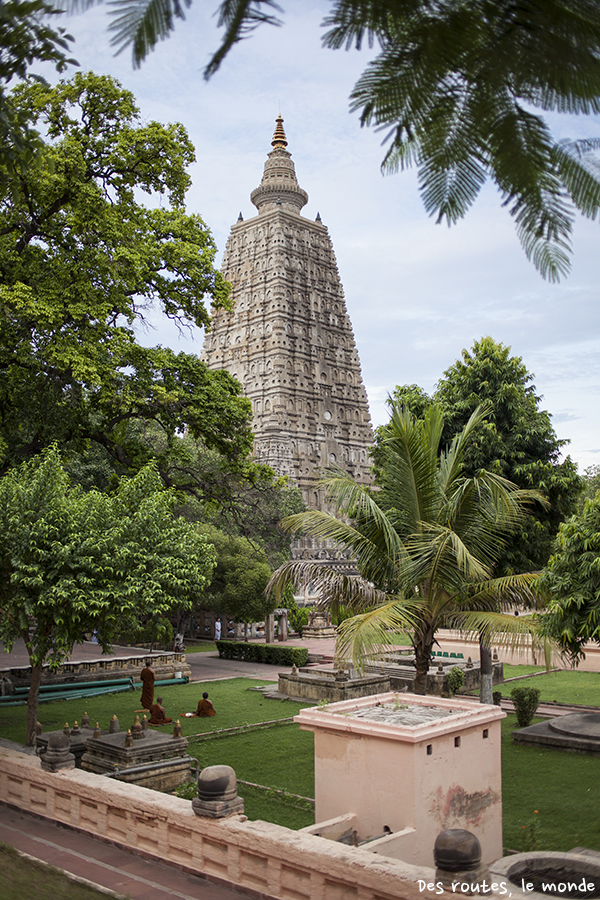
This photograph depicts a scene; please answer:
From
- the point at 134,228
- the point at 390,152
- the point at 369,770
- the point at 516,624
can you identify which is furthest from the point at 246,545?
the point at 390,152

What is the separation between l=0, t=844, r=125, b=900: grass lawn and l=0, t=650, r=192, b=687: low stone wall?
14.2m

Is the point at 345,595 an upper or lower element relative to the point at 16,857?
upper

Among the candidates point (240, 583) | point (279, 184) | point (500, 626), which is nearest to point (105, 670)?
point (240, 583)

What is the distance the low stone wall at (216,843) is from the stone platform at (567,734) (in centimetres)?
897

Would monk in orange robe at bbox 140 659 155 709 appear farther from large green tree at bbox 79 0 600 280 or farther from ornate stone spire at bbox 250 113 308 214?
ornate stone spire at bbox 250 113 308 214

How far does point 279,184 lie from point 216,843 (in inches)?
2178

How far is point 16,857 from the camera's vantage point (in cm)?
658

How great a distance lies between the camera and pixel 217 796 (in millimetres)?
7148

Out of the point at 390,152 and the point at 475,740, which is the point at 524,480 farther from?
the point at 390,152

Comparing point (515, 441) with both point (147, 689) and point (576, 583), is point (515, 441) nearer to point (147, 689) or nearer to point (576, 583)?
point (576, 583)

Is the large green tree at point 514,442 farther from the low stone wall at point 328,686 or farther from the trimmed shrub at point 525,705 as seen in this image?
the low stone wall at point 328,686

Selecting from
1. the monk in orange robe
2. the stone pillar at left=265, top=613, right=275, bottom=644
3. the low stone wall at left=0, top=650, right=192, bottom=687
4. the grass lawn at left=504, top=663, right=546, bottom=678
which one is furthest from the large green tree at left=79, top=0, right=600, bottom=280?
the stone pillar at left=265, top=613, right=275, bottom=644

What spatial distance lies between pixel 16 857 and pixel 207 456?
33.1 metres

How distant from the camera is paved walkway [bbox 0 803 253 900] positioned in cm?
676
